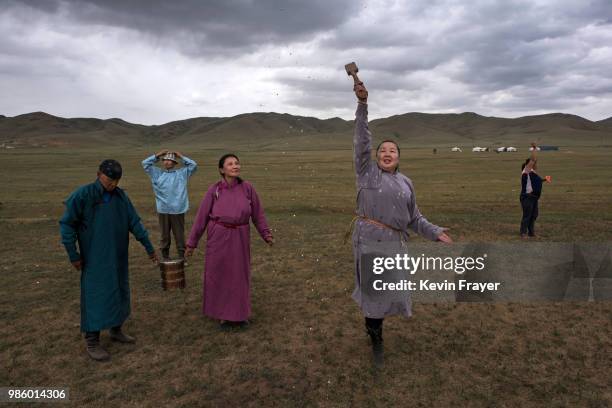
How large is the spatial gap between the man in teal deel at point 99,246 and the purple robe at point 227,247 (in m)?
0.99

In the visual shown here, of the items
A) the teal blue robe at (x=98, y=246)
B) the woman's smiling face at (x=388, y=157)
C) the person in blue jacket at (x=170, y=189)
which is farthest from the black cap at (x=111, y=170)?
the person in blue jacket at (x=170, y=189)

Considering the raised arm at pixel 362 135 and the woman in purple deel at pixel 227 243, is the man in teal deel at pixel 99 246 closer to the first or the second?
the woman in purple deel at pixel 227 243

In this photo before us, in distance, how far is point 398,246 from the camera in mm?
4152

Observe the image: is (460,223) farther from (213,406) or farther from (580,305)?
(213,406)

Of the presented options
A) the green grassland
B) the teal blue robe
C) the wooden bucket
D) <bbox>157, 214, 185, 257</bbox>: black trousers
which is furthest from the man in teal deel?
<bbox>157, 214, 185, 257</bbox>: black trousers

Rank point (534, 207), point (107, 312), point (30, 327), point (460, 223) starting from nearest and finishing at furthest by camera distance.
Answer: point (107, 312) → point (30, 327) → point (534, 207) → point (460, 223)

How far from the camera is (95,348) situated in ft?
15.3

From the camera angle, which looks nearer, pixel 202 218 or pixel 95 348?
pixel 95 348

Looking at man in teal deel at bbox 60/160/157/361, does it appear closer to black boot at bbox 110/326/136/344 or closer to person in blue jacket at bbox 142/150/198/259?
black boot at bbox 110/326/136/344

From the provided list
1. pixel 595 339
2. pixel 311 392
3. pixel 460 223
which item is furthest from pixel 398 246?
pixel 460 223

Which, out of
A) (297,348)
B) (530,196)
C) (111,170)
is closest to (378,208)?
(297,348)

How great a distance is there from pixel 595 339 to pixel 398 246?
299cm
